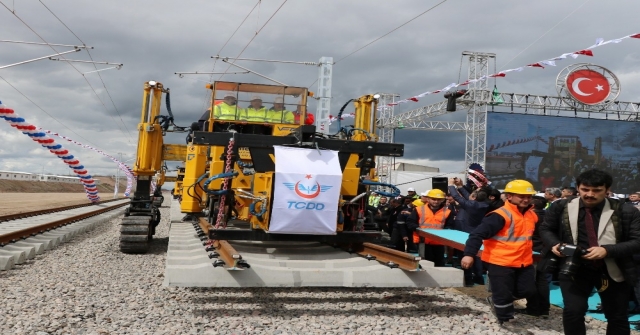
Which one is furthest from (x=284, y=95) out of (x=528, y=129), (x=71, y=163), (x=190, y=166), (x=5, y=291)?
(x=528, y=129)

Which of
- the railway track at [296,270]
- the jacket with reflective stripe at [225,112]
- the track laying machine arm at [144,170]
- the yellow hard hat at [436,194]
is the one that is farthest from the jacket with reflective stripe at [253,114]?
the yellow hard hat at [436,194]

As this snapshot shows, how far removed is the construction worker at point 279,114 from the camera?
362 inches

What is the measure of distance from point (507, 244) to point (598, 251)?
1.32 m

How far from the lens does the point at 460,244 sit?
6660mm

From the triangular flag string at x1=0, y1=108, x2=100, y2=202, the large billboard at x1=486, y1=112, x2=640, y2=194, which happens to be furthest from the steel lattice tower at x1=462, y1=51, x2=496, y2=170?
the triangular flag string at x1=0, y1=108, x2=100, y2=202

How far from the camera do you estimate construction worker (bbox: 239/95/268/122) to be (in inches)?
358

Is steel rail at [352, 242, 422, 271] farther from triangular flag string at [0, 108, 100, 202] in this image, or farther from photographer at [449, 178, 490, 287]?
triangular flag string at [0, 108, 100, 202]

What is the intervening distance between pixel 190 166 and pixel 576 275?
22.9 feet

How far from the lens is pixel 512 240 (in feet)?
17.4

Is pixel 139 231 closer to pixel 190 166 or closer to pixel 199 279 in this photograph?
pixel 190 166

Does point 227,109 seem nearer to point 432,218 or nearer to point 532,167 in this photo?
point 432,218

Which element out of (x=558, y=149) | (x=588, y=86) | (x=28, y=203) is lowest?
(x=28, y=203)

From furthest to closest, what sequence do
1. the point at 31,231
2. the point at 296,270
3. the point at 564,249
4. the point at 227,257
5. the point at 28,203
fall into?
the point at 28,203 < the point at 31,231 < the point at 227,257 < the point at 296,270 < the point at 564,249

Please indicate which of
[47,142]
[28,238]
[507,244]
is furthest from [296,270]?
[47,142]
